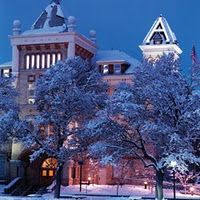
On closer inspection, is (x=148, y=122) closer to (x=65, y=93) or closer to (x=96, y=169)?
(x=65, y=93)

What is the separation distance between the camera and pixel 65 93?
50.4m

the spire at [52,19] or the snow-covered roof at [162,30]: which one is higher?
the spire at [52,19]

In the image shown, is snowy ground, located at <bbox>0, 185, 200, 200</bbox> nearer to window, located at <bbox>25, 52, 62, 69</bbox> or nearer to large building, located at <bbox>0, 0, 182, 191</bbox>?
large building, located at <bbox>0, 0, 182, 191</bbox>

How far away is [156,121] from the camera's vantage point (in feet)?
144

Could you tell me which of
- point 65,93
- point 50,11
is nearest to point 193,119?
point 65,93

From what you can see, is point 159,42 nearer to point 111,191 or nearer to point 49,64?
point 49,64

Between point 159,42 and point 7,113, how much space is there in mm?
24826

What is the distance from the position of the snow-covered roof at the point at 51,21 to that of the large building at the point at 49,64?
0.18 m

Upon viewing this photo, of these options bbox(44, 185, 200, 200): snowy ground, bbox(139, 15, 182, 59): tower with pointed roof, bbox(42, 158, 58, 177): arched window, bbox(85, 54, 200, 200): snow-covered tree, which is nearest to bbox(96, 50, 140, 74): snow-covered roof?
bbox(139, 15, 182, 59): tower with pointed roof

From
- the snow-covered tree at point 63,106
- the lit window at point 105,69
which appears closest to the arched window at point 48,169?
the lit window at point 105,69

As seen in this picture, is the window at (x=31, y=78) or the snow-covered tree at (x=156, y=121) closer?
the snow-covered tree at (x=156, y=121)

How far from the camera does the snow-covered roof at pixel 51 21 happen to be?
7031 cm

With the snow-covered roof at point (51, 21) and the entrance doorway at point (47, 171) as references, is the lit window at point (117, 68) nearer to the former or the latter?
the snow-covered roof at point (51, 21)

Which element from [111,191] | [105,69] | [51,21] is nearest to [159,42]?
[105,69]
